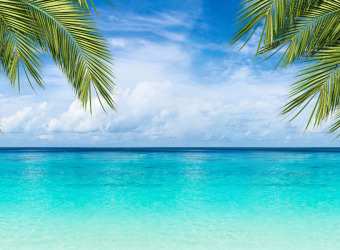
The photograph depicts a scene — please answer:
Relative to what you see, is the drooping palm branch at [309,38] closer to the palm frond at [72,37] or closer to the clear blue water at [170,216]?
the palm frond at [72,37]

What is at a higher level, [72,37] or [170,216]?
[72,37]

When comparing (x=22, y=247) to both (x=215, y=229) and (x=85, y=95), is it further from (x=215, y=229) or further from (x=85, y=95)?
(x=85, y=95)

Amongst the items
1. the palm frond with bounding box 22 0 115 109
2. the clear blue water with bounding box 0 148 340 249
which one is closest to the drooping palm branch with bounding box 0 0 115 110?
the palm frond with bounding box 22 0 115 109

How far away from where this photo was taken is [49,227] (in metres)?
8.62

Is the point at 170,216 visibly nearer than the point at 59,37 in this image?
No

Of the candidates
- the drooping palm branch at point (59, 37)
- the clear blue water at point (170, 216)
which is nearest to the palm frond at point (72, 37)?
the drooping palm branch at point (59, 37)

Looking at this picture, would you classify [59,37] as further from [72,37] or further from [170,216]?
[170,216]

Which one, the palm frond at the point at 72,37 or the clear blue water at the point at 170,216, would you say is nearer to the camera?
the palm frond at the point at 72,37

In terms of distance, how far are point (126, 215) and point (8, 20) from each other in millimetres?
8020

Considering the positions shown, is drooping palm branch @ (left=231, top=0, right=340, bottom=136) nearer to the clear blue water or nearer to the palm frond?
the palm frond

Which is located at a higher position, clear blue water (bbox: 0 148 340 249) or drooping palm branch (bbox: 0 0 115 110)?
drooping palm branch (bbox: 0 0 115 110)

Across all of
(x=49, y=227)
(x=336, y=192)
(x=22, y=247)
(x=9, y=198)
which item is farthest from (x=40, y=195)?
(x=336, y=192)

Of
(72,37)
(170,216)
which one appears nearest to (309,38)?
(72,37)

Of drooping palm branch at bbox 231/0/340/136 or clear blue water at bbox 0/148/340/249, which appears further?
clear blue water at bbox 0/148/340/249
